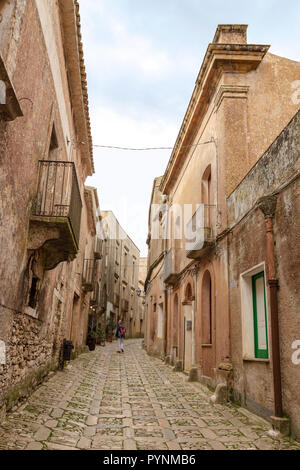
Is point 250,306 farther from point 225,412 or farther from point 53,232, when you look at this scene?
point 53,232

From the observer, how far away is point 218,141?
957cm

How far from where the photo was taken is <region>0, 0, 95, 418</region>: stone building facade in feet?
15.5

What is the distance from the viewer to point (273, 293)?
5.63m

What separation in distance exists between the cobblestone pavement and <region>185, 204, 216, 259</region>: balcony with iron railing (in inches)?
129

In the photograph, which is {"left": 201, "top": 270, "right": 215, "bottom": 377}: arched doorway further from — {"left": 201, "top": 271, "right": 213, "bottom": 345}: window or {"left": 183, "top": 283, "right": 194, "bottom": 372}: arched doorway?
{"left": 183, "top": 283, "right": 194, "bottom": 372}: arched doorway

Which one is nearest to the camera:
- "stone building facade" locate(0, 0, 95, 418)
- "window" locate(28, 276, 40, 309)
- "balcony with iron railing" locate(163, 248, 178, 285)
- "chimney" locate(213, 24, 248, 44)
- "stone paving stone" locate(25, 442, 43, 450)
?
"stone paving stone" locate(25, 442, 43, 450)

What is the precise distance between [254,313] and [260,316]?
25cm

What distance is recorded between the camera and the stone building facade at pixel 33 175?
473 cm

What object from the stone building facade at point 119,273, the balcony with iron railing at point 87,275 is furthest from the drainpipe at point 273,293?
the stone building facade at point 119,273

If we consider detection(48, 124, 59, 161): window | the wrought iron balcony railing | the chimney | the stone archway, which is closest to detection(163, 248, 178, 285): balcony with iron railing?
the stone archway

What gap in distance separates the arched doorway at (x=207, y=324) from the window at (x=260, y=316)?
239 cm

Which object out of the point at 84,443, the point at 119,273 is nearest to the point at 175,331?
the point at 84,443

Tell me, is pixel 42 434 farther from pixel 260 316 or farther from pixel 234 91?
pixel 234 91

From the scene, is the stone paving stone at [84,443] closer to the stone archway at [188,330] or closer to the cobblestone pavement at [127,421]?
the cobblestone pavement at [127,421]
